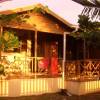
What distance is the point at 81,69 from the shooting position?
61.3ft

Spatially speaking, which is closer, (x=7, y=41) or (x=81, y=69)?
(x=7, y=41)

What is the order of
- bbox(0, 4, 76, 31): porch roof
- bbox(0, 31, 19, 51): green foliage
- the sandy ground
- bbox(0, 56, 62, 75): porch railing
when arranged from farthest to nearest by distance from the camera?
bbox(0, 56, 62, 75): porch railing, the sandy ground, bbox(0, 4, 76, 31): porch roof, bbox(0, 31, 19, 51): green foliage

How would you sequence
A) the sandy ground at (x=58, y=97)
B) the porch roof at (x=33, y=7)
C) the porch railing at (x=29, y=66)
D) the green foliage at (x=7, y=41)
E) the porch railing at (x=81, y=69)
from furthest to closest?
the porch railing at (x=81, y=69) → the porch railing at (x=29, y=66) → the sandy ground at (x=58, y=97) → the porch roof at (x=33, y=7) → the green foliage at (x=7, y=41)

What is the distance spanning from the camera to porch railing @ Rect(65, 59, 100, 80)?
1831cm

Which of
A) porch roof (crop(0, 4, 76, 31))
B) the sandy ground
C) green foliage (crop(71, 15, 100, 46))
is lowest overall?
the sandy ground

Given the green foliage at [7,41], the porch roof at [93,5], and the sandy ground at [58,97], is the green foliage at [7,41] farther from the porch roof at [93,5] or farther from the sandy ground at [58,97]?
the porch roof at [93,5]

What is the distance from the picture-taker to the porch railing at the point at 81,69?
60.1 feet

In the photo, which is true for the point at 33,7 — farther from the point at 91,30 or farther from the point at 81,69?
the point at 81,69

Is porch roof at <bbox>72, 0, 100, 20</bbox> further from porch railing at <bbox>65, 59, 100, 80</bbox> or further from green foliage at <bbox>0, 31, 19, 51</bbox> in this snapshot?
porch railing at <bbox>65, 59, 100, 80</bbox>

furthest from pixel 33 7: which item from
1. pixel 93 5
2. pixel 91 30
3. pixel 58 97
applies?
pixel 93 5

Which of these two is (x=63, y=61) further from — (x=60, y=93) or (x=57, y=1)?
(x=57, y=1)

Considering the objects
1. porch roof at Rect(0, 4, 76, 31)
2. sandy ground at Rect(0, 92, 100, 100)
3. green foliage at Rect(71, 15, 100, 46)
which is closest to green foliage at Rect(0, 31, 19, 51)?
porch roof at Rect(0, 4, 76, 31)

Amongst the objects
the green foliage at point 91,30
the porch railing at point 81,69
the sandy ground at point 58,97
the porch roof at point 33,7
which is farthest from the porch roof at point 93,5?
the porch railing at point 81,69

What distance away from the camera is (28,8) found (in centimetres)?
1672
